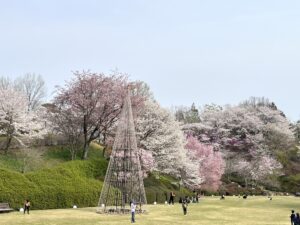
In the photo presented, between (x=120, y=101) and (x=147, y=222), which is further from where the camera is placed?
(x=120, y=101)

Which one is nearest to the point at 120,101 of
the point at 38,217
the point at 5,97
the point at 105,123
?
the point at 105,123

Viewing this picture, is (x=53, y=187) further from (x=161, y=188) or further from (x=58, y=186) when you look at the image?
(x=161, y=188)

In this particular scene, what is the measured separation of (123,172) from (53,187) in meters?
7.89

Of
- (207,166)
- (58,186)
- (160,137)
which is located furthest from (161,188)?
(58,186)

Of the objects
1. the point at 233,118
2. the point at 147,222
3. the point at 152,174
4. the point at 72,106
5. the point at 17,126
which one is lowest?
the point at 147,222

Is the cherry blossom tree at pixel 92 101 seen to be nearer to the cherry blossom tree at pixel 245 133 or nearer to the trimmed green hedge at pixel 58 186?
the trimmed green hedge at pixel 58 186

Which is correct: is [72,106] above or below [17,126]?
above

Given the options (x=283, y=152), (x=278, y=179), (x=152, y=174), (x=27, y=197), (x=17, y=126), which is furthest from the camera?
(x=283, y=152)

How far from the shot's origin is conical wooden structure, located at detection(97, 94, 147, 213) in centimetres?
3881

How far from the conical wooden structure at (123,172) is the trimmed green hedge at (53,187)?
6.83 feet

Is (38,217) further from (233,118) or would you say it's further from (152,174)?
(233,118)

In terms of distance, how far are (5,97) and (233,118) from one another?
197ft

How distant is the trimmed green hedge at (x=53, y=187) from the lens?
38625 millimetres

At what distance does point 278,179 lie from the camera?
86.5 meters
